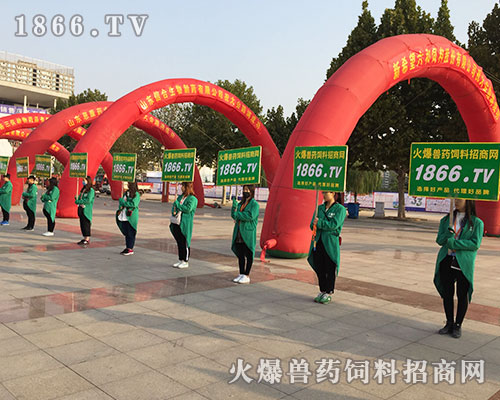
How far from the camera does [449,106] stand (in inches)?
889

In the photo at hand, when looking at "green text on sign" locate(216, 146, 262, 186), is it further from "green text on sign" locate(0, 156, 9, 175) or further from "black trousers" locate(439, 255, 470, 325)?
"green text on sign" locate(0, 156, 9, 175)

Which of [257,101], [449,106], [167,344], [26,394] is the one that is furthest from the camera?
[257,101]

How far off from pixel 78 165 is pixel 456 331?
12189 mm

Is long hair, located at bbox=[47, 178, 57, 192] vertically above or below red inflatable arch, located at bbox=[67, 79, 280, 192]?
below

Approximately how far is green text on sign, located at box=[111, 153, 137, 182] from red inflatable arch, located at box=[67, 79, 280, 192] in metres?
4.88

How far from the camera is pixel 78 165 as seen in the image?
14016mm

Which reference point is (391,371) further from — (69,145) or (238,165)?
(69,145)

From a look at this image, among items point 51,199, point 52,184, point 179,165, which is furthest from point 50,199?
point 179,165

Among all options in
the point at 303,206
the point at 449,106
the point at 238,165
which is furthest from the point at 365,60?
the point at 449,106

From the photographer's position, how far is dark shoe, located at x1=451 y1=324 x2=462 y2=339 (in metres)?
5.18

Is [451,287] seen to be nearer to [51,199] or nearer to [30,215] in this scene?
[51,199]

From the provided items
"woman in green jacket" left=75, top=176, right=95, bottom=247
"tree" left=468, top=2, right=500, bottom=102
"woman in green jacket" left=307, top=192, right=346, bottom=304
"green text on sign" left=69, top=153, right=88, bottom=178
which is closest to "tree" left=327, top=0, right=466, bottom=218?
"tree" left=468, top=2, right=500, bottom=102

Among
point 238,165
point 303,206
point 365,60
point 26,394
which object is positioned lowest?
point 26,394

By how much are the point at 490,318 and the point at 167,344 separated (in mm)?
4490
